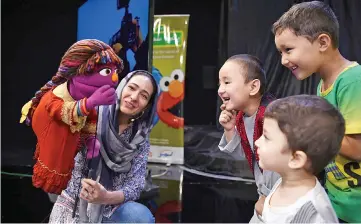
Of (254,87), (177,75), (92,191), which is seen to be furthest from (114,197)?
(177,75)

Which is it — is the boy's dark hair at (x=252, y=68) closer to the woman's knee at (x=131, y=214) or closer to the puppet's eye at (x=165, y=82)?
the woman's knee at (x=131, y=214)

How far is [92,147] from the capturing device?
Answer: 172cm

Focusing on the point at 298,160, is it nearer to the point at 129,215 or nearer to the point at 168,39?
the point at 129,215

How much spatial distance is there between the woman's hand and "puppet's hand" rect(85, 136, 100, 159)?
10 centimetres

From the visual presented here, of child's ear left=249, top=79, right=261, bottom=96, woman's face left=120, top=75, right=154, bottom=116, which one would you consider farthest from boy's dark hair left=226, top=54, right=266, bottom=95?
woman's face left=120, top=75, right=154, bottom=116

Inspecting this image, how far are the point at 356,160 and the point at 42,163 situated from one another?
1024 mm

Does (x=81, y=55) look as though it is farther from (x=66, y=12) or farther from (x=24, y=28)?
(x=24, y=28)

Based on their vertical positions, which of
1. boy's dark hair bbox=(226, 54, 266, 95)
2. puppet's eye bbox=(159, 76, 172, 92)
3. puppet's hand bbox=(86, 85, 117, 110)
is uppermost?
boy's dark hair bbox=(226, 54, 266, 95)

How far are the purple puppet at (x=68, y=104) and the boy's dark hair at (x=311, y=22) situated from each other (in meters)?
0.61

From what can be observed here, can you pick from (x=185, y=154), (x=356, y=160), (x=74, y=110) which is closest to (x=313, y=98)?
(x=356, y=160)

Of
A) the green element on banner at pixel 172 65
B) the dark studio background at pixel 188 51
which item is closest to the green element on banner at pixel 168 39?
the green element on banner at pixel 172 65

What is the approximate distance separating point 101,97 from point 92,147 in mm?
209

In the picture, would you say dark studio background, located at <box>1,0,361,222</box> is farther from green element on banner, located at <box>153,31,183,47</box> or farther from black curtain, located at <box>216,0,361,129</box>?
green element on banner, located at <box>153,31,183,47</box>

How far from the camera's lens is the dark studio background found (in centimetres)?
402
